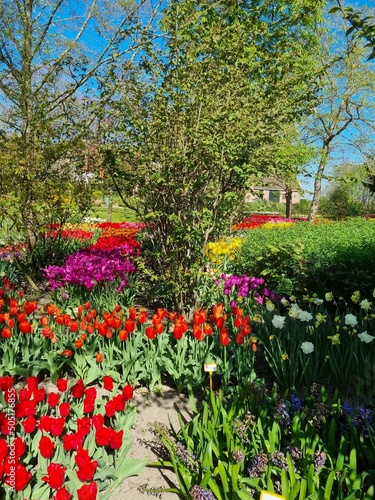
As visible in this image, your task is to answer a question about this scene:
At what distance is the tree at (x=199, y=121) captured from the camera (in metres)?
4.04

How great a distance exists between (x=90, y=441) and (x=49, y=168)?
15.2ft

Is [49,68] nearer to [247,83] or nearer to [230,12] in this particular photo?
[230,12]

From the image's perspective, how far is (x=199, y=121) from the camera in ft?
13.5

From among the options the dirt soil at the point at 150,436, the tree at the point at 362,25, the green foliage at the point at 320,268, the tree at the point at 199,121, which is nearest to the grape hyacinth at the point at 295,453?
the dirt soil at the point at 150,436

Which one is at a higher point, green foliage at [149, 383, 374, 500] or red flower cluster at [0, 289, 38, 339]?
red flower cluster at [0, 289, 38, 339]

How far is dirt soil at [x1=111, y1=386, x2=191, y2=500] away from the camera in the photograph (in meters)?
2.00

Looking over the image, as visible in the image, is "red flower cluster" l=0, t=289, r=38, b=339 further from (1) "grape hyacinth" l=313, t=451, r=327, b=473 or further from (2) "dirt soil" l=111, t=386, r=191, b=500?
(1) "grape hyacinth" l=313, t=451, r=327, b=473

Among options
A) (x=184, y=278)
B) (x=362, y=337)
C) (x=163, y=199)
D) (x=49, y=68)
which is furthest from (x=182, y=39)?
(x=49, y=68)

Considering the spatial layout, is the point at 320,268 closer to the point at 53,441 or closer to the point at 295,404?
the point at 295,404

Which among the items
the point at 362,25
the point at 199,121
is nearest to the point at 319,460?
the point at 362,25

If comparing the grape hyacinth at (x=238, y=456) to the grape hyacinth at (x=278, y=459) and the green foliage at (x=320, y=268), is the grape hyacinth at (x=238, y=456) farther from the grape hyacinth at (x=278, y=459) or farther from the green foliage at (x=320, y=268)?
the green foliage at (x=320, y=268)

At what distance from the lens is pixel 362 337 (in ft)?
8.59

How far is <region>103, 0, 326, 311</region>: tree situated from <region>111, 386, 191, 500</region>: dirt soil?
1649mm

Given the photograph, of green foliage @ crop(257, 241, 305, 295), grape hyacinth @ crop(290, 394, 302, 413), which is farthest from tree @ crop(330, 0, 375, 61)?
green foliage @ crop(257, 241, 305, 295)
